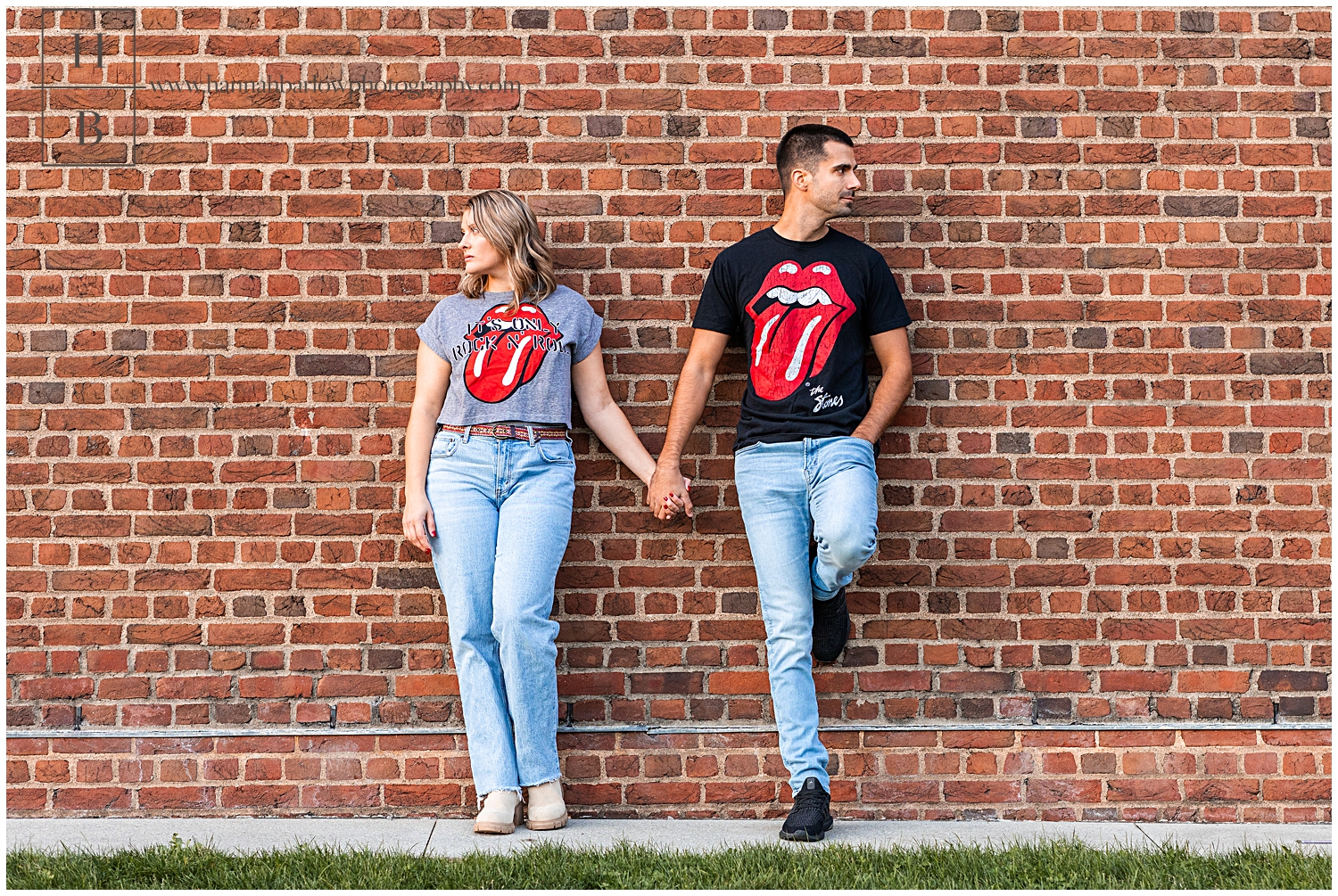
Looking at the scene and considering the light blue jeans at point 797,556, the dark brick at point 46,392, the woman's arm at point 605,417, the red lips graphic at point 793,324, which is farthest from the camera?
the dark brick at point 46,392

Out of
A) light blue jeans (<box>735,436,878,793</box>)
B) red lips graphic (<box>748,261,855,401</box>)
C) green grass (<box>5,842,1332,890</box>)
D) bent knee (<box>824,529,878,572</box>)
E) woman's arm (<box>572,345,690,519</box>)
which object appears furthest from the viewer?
woman's arm (<box>572,345,690,519</box>)

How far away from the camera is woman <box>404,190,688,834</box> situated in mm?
3541

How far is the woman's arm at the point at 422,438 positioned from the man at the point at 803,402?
30.4 inches

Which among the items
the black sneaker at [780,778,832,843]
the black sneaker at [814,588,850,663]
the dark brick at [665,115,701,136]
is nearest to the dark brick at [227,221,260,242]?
the dark brick at [665,115,701,136]

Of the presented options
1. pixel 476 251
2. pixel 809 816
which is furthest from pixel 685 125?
pixel 809 816

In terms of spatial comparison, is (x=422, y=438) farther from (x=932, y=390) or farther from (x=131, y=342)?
(x=932, y=390)

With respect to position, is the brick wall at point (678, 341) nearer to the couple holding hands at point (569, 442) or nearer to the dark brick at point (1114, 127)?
the dark brick at point (1114, 127)

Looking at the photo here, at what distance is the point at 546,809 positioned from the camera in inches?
140

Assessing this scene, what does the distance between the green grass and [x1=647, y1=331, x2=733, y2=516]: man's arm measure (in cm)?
116

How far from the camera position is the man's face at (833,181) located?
3.60 meters

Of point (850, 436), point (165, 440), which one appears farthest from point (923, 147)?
point (165, 440)

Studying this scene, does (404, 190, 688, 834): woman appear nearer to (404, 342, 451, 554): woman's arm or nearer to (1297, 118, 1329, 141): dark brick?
(404, 342, 451, 554): woman's arm

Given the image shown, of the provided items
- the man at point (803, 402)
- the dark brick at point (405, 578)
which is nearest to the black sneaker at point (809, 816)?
the man at point (803, 402)

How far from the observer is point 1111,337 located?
3.86 m
